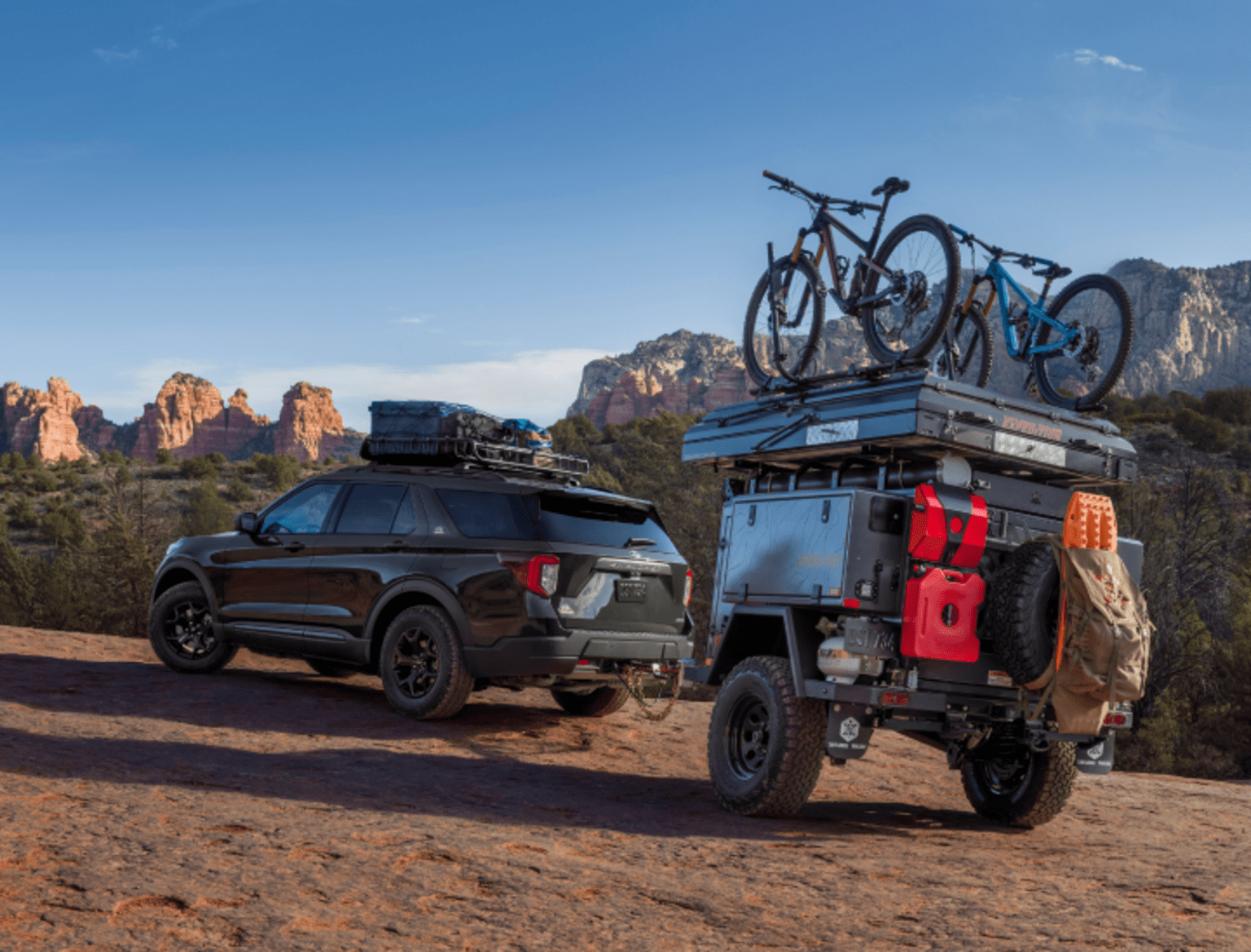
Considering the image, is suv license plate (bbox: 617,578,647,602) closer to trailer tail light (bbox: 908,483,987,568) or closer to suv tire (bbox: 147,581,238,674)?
trailer tail light (bbox: 908,483,987,568)

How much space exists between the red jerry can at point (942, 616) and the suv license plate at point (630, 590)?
257 cm

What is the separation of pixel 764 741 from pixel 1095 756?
2030mm

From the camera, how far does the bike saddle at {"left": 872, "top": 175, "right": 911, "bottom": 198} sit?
9008 millimetres

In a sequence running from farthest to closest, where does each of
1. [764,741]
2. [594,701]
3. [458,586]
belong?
1. [594,701]
2. [458,586]
3. [764,741]

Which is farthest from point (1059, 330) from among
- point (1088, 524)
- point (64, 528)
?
point (64, 528)

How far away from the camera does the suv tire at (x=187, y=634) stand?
9.74 metres

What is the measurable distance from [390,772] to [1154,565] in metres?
20.4

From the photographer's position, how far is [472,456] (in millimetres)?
8828

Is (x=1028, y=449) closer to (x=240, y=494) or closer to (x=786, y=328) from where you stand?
(x=786, y=328)

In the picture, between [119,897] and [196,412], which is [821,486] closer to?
[119,897]

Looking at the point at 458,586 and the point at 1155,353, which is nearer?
the point at 458,586

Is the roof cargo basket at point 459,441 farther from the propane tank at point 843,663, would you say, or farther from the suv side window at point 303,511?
the propane tank at point 843,663

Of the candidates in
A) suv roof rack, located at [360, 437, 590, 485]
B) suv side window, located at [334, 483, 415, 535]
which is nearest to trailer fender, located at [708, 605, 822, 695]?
suv roof rack, located at [360, 437, 590, 485]

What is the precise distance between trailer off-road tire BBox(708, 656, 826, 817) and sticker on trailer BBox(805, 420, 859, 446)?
4.49ft
